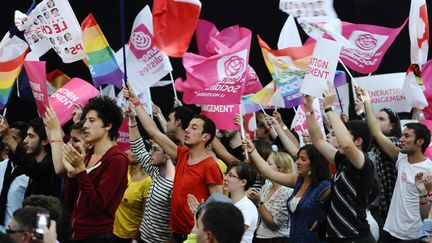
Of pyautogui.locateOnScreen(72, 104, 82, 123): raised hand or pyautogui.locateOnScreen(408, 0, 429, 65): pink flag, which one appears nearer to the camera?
pyautogui.locateOnScreen(72, 104, 82, 123): raised hand

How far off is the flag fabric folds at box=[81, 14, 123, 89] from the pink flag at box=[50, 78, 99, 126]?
26 cm

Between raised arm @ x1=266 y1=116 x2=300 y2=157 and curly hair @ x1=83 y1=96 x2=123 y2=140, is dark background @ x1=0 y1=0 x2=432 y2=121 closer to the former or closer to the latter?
raised arm @ x1=266 y1=116 x2=300 y2=157

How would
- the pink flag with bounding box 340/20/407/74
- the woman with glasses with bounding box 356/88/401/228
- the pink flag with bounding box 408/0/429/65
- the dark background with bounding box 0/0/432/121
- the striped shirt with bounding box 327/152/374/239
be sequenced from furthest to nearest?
the dark background with bounding box 0/0/432/121, the pink flag with bounding box 340/20/407/74, the pink flag with bounding box 408/0/429/65, the woman with glasses with bounding box 356/88/401/228, the striped shirt with bounding box 327/152/374/239

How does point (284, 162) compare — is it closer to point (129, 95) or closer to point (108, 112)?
point (129, 95)

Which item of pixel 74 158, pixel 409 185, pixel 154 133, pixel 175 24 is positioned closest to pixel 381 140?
pixel 409 185

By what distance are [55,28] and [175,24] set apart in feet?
3.77

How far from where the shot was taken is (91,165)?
7.10m

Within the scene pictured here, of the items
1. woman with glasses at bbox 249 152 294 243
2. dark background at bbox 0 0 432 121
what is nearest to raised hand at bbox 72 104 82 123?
woman with glasses at bbox 249 152 294 243

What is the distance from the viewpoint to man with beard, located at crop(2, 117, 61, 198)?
305 inches

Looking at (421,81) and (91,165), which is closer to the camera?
(91,165)

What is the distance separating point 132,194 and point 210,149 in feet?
2.65

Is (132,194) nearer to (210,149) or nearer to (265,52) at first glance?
(210,149)

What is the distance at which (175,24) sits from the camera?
355 inches

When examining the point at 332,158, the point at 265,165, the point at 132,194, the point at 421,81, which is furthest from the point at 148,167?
the point at 421,81
